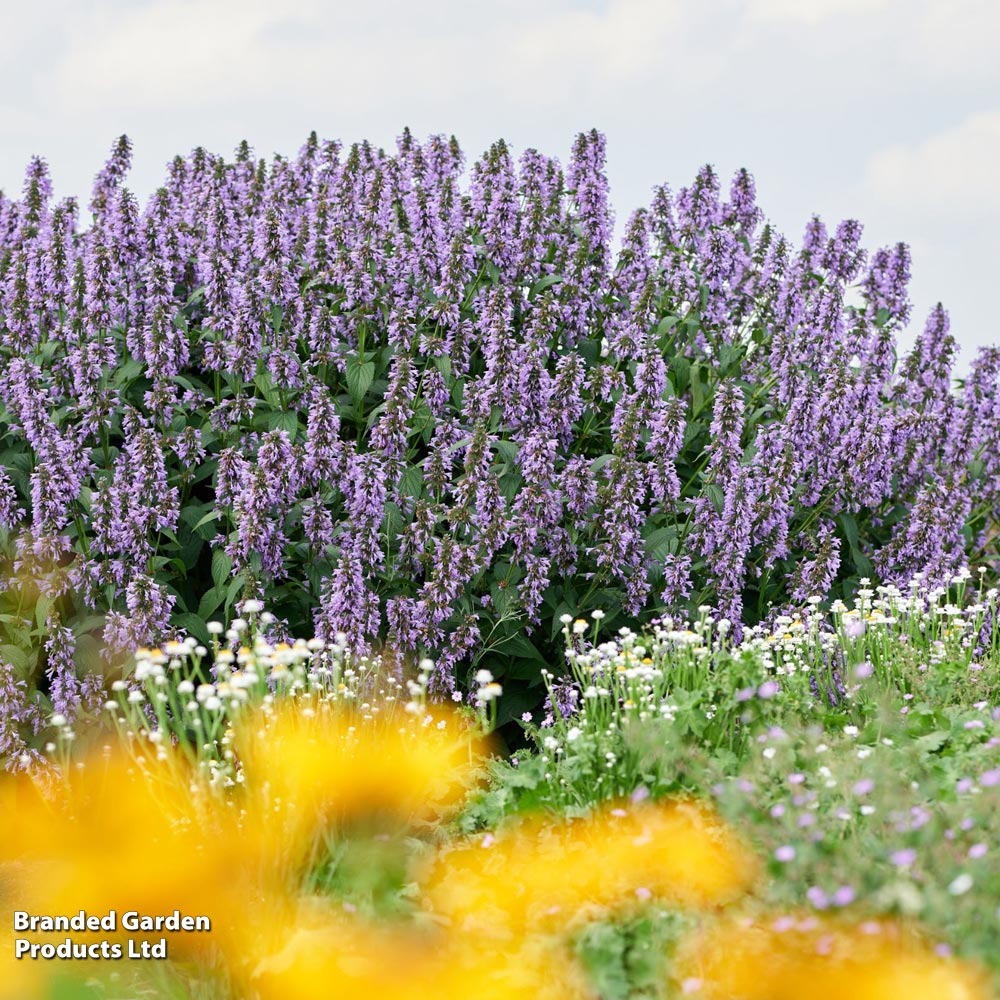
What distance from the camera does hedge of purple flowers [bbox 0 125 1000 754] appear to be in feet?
21.8

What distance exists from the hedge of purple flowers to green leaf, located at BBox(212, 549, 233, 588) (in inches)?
1.1

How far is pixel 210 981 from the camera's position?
4129 mm

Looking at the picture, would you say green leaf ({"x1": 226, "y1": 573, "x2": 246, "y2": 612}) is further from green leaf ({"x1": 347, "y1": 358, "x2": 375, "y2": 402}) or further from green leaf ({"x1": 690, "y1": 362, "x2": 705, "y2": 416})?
green leaf ({"x1": 690, "y1": 362, "x2": 705, "y2": 416})

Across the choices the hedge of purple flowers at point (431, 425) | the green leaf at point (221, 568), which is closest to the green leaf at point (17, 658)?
the hedge of purple flowers at point (431, 425)

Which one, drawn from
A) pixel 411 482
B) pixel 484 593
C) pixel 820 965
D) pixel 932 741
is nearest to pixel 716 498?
pixel 484 593

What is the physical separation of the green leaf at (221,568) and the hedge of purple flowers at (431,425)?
29 mm

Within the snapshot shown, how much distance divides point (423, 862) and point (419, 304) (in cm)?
439

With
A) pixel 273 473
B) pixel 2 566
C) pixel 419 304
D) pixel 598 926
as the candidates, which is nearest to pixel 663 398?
pixel 419 304

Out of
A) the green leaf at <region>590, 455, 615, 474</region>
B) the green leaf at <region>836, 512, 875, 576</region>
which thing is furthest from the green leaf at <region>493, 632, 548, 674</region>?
the green leaf at <region>836, 512, 875, 576</region>

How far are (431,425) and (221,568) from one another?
5.05ft

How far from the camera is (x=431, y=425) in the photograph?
743 cm

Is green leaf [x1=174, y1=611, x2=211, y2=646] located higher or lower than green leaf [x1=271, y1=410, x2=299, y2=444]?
lower

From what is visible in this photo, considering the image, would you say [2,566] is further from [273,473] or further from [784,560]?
[784,560]

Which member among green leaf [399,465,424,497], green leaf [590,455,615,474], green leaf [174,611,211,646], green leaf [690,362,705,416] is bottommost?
green leaf [174,611,211,646]
